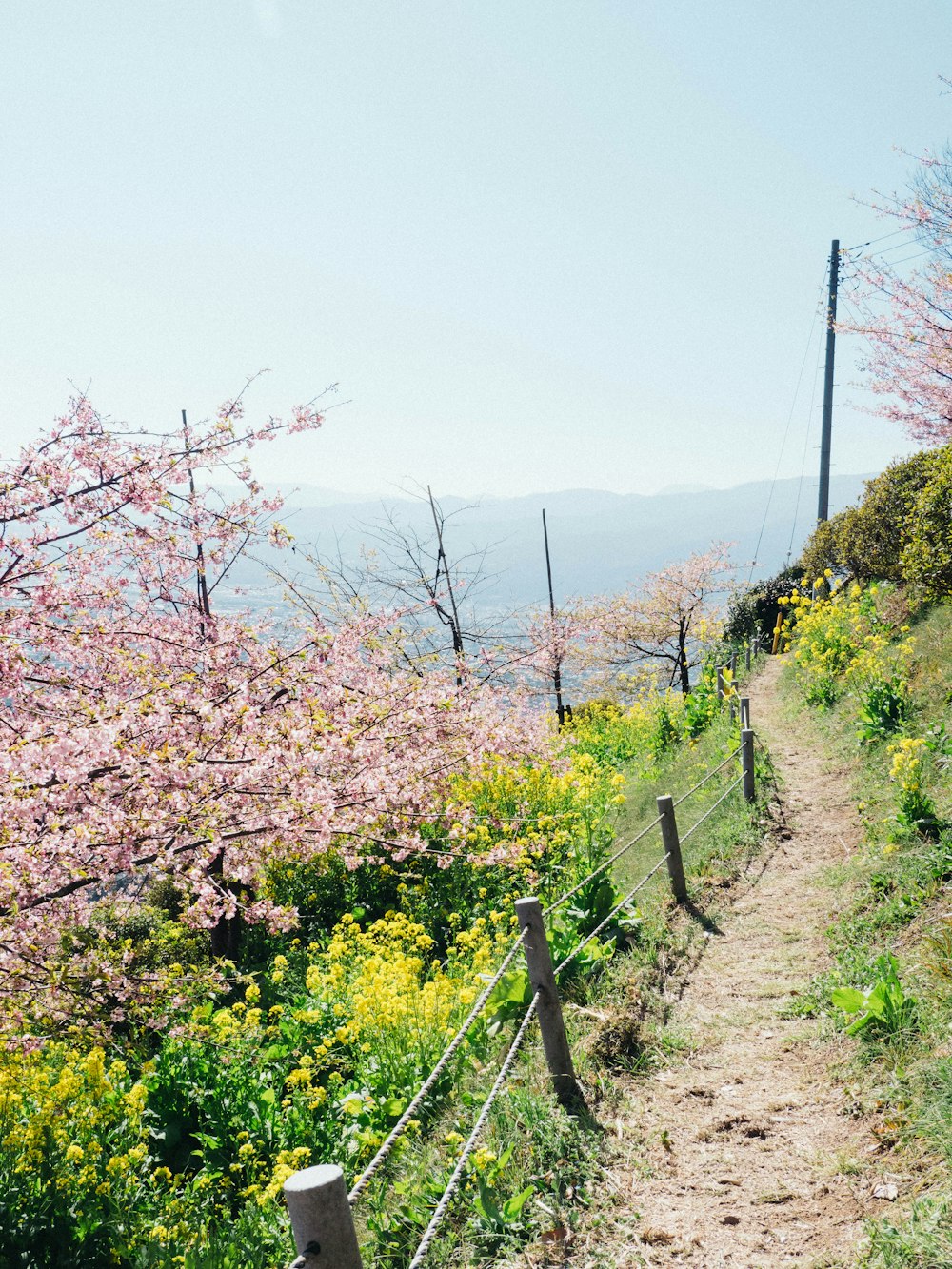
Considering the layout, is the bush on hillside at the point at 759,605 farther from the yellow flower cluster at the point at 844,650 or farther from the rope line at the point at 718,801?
the rope line at the point at 718,801

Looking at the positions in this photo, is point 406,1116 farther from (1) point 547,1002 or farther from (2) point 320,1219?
(1) point 547,1002

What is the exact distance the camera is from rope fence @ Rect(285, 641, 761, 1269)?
2.16 m

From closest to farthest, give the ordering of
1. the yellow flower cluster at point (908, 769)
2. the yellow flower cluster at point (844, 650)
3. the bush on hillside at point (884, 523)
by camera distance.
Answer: the yellow flower cluster at point (908, 769), the yellow flower cluster at point (844, 650), the bush on hillside at point (884, 523)

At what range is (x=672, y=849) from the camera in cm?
726

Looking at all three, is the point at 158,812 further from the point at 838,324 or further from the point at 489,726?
the point at 838,324

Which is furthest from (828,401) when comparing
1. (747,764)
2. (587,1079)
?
(587,1079)

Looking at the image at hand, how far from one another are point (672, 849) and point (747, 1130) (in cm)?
307

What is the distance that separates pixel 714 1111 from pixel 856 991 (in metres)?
1.15

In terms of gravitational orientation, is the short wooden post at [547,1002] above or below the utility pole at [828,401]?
below

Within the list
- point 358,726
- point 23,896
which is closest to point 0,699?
point 23,896

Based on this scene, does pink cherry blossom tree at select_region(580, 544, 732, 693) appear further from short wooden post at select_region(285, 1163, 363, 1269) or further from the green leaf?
short wooden post at select_region(285, 1163, 363, 1269)

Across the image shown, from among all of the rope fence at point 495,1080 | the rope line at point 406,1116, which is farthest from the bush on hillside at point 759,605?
the rope line at point 406,1116

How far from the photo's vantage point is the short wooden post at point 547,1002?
14.7 ft

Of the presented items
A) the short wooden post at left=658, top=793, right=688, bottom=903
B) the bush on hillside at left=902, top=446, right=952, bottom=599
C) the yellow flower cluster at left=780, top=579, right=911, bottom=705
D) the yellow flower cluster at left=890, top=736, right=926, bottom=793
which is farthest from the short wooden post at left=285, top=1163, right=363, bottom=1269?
the bush on hillside at left=902, top=446, right=952, bottom=599
